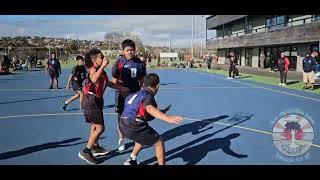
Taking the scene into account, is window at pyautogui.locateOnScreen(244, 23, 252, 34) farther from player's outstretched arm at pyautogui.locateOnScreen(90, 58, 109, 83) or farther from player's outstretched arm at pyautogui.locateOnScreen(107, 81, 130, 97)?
player's outstretched arm at pyautogui.locateOnScreen(90, 58, 109, 83)

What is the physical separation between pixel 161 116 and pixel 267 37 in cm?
2913

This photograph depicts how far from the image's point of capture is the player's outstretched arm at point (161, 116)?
4738 millimetres

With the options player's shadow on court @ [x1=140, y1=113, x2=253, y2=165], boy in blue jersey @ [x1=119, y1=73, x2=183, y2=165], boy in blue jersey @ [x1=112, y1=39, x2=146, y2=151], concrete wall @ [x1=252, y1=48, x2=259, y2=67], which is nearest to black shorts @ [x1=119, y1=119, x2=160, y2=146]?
boy in blue jersey @ [x1=119, y1=73, x2=183, y2=165]

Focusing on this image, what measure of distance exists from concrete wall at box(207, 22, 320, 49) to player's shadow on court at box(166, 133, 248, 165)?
19788mm

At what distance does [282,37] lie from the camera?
29.7 m

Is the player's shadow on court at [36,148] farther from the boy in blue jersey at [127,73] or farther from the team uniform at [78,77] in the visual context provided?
the team uniform at [78,77]

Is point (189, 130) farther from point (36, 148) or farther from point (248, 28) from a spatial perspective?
point (248, 28)

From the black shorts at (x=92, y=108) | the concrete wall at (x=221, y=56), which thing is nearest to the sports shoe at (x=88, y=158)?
the black shorts at (x=92, y=108)

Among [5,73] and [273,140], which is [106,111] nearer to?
[273,140]

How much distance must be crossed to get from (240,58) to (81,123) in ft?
114

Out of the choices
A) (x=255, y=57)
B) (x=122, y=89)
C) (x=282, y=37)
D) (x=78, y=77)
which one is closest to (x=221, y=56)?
(x=255, y=57)

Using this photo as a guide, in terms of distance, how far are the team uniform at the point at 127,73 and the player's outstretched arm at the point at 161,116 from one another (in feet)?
6.44

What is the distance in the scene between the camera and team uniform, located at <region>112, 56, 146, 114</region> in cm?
684
